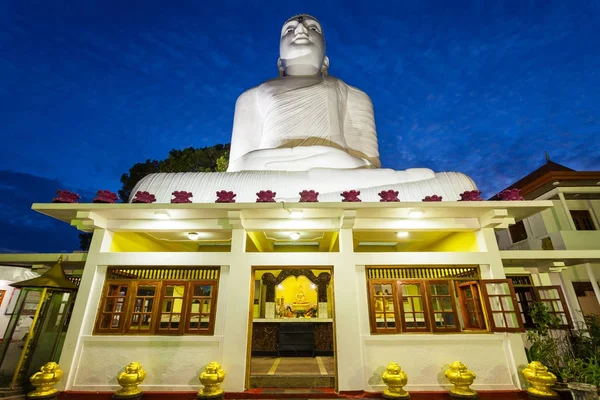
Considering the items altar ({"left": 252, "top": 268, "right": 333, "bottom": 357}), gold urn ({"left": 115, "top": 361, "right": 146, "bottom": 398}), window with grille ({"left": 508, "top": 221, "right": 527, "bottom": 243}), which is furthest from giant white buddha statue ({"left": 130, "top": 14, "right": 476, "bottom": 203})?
window with grille ({"left": 508, "top": 221, "right": 527, "bottom": 243})

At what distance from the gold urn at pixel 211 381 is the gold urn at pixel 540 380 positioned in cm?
400

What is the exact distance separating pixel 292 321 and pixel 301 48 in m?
7.89

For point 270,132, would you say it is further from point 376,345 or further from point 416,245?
point 376,345

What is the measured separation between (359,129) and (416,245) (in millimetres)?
3870

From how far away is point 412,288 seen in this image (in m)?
9.00

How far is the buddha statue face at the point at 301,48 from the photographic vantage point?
31.9 feet

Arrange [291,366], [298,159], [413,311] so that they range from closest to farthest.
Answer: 1. [413,311]
2. [291,366]
3. [298,159]

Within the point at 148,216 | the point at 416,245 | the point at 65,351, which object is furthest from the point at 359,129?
the point at 65,351

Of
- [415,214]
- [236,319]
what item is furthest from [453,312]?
[236,319]

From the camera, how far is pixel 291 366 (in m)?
6.68

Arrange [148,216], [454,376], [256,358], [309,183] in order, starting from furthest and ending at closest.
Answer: [256,358], [309,183], [148,216], [454,376]

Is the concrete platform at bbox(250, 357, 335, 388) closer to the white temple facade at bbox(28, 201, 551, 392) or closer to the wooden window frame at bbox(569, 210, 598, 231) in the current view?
the white temple facade at bbox(28, 201, 551, 392)

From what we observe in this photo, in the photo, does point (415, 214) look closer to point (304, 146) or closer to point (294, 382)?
point (294, 382)

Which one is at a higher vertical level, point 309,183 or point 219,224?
point 309,183
